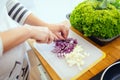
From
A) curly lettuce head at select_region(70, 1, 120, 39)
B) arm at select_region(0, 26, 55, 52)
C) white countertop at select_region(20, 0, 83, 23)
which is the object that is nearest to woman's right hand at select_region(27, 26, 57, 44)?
arm at select_region(0, 26, 55, 52)

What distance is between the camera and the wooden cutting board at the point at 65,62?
559mm

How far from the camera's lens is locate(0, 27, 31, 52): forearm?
50 cm

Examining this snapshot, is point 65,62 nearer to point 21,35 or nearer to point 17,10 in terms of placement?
point 21,35

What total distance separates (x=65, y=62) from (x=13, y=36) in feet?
0.64

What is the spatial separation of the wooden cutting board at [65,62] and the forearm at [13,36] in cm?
13

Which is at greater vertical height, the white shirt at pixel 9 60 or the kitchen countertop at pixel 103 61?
the white shirt at pixel 9 60

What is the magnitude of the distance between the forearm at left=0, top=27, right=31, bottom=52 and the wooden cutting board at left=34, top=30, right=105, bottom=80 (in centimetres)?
13

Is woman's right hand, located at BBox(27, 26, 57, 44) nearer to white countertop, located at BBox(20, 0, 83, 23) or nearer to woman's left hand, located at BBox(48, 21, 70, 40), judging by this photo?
woman's left hand, located at BBox(48, 21, 70, 40)

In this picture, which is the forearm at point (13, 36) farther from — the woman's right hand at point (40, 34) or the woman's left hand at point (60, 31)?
the woman's left hand at point (60, 31)

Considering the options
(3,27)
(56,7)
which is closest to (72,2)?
(56,7)

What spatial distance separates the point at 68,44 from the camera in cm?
64

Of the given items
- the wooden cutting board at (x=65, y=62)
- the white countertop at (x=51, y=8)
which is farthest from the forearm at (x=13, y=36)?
the white countertop at (x=51, y=8)

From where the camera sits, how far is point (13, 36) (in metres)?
0.51

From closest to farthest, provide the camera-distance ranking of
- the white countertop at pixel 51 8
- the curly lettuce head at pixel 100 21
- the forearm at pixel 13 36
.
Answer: the forearm at pixel 13 36 < the curly lettuce head at pixel 100 21 < the white countertop at pixel 51 8
